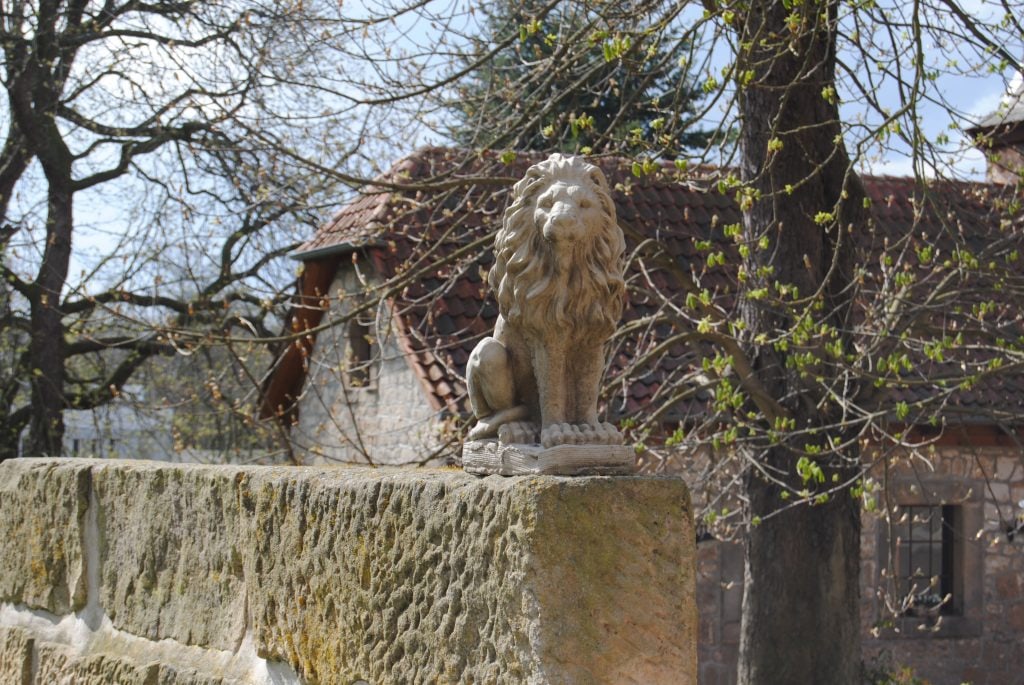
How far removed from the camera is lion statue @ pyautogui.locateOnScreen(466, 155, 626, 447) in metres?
2.64

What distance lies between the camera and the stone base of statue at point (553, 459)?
8.08 feet

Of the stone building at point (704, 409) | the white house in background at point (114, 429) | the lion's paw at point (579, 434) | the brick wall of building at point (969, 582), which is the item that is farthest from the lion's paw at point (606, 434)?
the brick wall of building at point (969, 582)

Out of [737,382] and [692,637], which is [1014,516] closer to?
[737,382]

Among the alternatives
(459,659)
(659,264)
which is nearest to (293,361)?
(659,264)

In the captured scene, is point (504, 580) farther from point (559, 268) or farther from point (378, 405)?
point (378, 405)

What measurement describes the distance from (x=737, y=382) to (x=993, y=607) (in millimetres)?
6784

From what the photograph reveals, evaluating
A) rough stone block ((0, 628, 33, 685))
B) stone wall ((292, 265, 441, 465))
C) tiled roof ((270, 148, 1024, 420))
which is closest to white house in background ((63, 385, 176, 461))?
stone wall ((292, 265, 441, 465))

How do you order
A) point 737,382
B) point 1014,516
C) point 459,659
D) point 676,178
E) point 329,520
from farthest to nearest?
point 1014,516 → point 737,382 → point 676,178 → point 329,520 → point 459,659

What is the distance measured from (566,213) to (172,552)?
154 cm

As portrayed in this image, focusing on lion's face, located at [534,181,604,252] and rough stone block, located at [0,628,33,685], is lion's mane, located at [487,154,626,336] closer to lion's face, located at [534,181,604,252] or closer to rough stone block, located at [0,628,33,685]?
lion's face, located at [534,181,604,252]

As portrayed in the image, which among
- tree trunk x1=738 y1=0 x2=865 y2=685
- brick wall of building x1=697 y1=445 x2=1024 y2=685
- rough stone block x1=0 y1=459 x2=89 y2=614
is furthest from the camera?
brick wall of building x1=697 y1=445 x2=1024 y2=685

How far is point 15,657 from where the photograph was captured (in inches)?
157

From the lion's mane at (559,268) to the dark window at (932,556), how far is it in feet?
34.8

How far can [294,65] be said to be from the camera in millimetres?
7918
